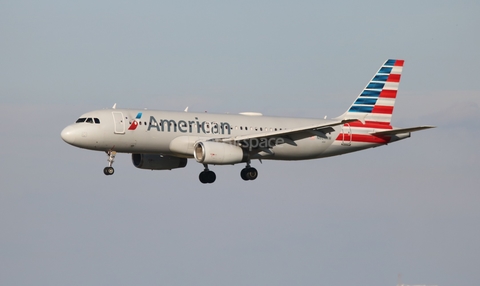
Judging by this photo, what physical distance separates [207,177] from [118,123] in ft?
31.1

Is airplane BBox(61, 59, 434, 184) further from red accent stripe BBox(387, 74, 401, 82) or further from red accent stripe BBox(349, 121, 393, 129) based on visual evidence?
red accent stripe BBox(387, 74, 401, 82)

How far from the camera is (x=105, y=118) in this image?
5681cm

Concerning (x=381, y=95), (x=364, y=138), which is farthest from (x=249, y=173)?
(x=381, y=95)

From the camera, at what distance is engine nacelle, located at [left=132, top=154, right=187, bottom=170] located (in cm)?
6253

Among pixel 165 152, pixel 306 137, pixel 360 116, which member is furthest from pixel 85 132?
pixel 360 116

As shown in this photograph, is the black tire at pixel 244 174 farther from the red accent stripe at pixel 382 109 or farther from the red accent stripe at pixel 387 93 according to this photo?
the red accent stripe at pixel 387 93

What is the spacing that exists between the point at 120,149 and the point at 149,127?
2.28m

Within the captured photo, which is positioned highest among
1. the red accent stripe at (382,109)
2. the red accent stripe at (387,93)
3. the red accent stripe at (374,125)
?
the red accent stripe at (387,93)

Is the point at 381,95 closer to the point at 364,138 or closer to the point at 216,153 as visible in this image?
the point at 364,138

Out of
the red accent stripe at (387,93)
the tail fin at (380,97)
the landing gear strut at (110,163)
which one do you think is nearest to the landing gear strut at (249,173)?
the tail fin at (380,97)

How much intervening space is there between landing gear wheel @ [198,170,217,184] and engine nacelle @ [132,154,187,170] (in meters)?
1.65

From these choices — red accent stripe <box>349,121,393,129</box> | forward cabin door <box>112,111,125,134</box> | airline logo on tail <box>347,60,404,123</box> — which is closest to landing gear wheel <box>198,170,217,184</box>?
forward cabin door <box>112,111,125,134</box>

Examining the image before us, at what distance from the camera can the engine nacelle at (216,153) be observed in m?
57.2

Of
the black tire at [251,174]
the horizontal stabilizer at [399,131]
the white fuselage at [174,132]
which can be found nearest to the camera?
the white fuselage at [174,132]
